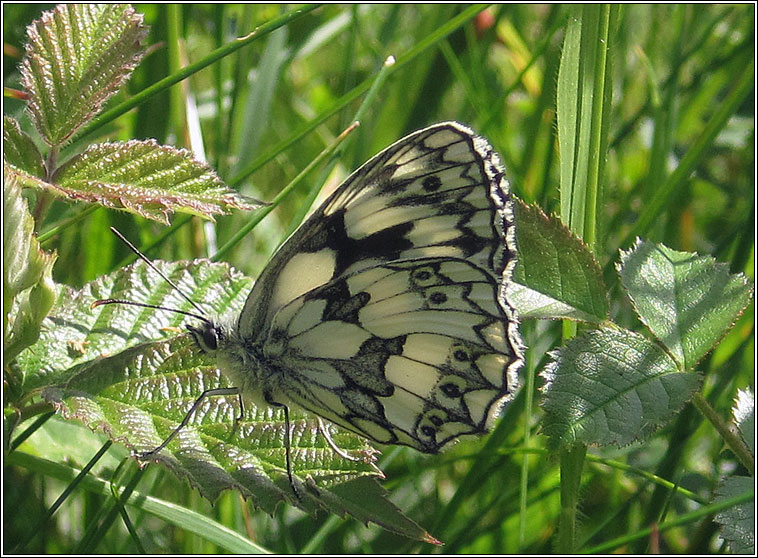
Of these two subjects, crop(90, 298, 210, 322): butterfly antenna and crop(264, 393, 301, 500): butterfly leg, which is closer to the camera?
crop(264, 393, 301, 500): butterfly leg

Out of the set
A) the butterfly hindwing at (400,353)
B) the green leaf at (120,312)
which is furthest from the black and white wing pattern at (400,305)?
the green leaf at (120,312)

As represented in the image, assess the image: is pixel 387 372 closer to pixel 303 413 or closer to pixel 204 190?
pixel 303 413

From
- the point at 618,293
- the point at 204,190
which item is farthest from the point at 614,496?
the point at 204,190

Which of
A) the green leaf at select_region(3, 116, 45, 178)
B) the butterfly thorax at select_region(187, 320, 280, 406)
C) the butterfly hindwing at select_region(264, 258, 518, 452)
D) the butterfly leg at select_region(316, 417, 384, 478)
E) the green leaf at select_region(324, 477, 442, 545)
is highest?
the green leaf at select_region(3, 116, 45, 178)

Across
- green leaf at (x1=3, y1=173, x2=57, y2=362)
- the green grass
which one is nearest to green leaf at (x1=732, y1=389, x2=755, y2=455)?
the green grass

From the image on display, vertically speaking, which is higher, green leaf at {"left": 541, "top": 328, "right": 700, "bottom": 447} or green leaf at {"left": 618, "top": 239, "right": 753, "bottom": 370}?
green leaf at {"left": 618, "top": 239, "right": 753, "bottom": 370}

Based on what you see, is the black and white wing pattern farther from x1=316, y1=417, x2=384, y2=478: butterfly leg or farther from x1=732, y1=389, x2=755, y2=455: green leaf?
x1=732, y1=389, x2=755, y2=455: green leaf

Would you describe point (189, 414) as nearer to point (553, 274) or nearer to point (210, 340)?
point (210, 340)
